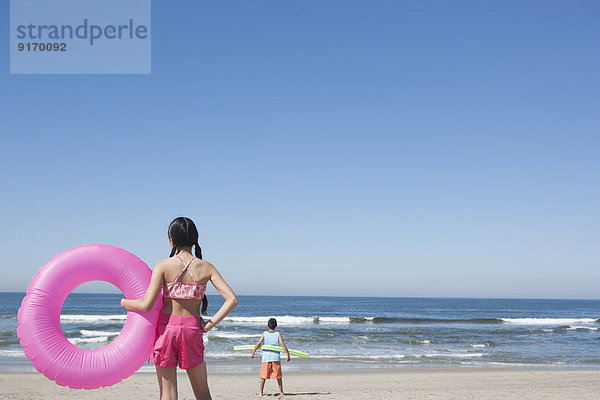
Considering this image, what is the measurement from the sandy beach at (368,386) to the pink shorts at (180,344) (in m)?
5.48

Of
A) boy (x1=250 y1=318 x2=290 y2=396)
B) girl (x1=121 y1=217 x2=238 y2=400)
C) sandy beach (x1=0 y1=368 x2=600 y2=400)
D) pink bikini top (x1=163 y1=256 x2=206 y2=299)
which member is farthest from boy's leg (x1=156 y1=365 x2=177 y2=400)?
sandy beach (x1=0 y1=368 x2=600 y2=400)

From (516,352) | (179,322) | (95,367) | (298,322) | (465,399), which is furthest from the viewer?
(298,322)

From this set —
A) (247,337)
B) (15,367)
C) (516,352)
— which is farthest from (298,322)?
(15,367)

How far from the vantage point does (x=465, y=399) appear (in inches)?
327

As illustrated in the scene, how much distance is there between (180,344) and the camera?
10.7ft

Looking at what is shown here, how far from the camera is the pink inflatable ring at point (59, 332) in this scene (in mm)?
3570

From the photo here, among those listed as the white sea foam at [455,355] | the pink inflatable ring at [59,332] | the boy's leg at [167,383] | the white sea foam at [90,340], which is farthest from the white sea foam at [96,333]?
the boy's leg at [167,383]

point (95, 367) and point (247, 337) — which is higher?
point (95, 367)

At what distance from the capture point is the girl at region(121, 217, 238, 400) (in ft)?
10.7

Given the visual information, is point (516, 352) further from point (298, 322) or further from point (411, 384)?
point (298, 322)

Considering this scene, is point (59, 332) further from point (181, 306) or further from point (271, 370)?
point (271, 370)

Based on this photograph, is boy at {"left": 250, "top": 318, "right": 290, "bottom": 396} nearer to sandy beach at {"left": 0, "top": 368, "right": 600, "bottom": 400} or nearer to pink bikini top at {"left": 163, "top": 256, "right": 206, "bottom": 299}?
sandy beach at {"left": 0, "top": 368, "right": 600, "bottom": 400}

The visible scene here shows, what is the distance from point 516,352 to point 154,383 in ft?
38.6

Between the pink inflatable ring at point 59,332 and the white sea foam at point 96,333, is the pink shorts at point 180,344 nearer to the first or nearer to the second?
the pink inflatable ring at point 59,332
